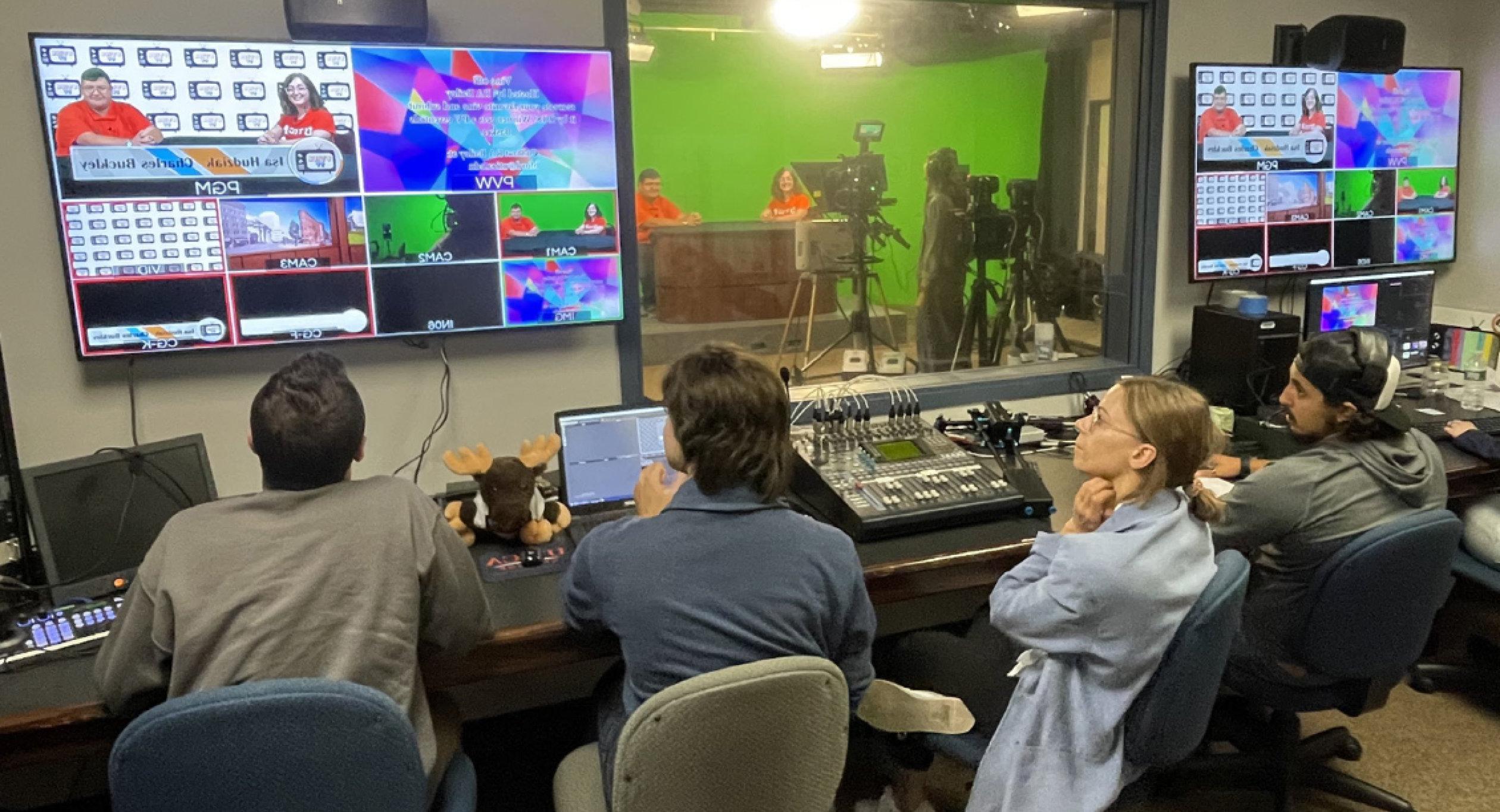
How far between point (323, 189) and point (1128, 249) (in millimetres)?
2364

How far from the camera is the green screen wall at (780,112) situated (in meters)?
6.30

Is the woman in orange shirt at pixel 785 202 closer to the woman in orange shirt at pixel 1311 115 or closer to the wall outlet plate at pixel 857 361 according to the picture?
the wall outlet plate at pixel 857 361

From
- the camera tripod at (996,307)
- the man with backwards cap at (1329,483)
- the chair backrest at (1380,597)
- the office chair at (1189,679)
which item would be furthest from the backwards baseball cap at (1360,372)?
the camera tripod at (996,307)

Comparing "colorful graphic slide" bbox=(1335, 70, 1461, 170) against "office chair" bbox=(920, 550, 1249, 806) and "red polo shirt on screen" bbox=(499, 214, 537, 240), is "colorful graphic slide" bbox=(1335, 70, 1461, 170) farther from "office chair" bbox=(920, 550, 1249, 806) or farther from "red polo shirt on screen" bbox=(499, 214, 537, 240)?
"red polo shirt on screen" bbox=(499, 214, 537, 240)

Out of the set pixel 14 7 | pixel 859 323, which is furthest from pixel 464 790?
pixel 859 323

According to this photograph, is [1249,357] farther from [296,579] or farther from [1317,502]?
[296,579]

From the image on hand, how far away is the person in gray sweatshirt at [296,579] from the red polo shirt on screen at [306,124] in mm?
840

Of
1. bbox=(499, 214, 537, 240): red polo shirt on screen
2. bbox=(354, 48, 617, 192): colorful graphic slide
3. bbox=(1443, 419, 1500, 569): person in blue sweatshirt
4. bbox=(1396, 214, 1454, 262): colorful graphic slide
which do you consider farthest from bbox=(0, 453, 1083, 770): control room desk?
bbox=(1396, 214, 1454, 262): colorful graphic slide

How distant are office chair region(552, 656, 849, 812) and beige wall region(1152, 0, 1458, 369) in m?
2.31

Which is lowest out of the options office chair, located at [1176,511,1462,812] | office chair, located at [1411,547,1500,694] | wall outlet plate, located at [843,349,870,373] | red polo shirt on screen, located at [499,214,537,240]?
office chair, located at [1411,547,1500,694]

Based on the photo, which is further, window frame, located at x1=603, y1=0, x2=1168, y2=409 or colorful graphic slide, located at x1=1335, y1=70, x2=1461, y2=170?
colorful graphic slide, located at x1=1335, y1=70, x2=1461, y2=170

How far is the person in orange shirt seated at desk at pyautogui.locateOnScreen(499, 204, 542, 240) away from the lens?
95.6 inches

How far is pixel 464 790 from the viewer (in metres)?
1.66

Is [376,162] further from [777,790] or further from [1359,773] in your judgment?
[1359,773]
